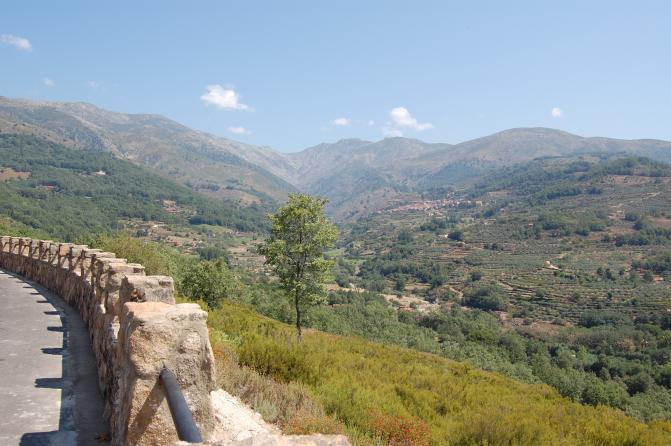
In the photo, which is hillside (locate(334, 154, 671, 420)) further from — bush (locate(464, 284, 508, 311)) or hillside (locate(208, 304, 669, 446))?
hillside (locate(208, 304, 669, 446))

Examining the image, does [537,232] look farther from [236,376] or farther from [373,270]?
[236,376]

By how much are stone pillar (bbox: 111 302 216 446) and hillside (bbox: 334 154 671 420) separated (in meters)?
42.1

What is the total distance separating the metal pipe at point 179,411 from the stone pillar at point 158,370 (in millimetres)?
139

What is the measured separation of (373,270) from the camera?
163 metres

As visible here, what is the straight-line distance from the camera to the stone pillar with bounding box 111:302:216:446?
3584 mm

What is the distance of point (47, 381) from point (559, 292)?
111 metres

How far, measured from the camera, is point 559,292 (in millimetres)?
101750

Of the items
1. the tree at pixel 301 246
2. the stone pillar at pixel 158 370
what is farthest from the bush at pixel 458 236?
the stone pillar at pixel 158 370

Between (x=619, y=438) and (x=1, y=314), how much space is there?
15.2 m

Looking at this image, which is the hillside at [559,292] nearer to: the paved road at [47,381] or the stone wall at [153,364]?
the paved road at [47,381]

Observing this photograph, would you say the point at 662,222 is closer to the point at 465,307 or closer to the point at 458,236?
the point at 458,236

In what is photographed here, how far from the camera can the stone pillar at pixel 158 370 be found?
11.8ft

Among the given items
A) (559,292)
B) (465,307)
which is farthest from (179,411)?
(559,292)

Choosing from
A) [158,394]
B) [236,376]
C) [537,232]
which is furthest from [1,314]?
[537,232]
